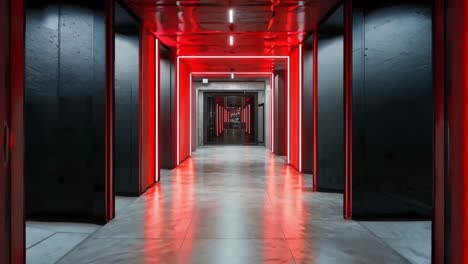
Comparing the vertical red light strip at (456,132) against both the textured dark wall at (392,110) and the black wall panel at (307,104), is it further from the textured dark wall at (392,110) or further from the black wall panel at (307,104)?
the black wall panel at (307,104)

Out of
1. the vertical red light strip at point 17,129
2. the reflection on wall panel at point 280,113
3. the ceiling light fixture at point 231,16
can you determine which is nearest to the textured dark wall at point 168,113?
the ceiling light fixture at point 231,16

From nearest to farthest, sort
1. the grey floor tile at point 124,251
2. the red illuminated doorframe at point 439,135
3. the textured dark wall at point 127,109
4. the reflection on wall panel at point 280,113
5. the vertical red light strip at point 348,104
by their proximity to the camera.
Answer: the red illuminated doorframe at point 439,135 → the grey floor tile at point 124,251 → the vertical red light strip at point 348,104 → the textured dark wall at point 127,109 → the reflection on wall panel at point 280,113

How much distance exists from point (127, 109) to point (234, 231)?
10.0ft

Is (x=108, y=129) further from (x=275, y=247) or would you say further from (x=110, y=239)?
(x=275, y=247)

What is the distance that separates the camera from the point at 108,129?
4.68m

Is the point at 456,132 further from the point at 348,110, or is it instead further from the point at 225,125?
the point at 225,125

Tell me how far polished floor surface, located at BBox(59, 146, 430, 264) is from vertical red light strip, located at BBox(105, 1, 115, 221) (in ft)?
1.06

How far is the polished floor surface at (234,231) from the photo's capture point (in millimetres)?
3475

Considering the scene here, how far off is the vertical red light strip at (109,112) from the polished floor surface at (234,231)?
0.32 metres

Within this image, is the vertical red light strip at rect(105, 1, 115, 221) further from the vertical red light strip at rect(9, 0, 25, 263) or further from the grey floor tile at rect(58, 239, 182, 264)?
the vertical red light strip at rect(9, 0, 25, 263)

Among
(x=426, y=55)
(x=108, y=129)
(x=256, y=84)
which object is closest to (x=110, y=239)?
(x=108, y=129)

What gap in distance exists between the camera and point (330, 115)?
6.83 meters

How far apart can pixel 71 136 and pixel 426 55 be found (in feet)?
14.0

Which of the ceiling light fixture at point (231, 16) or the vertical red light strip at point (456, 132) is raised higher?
the ceiling light fixture at point (231, 16)
